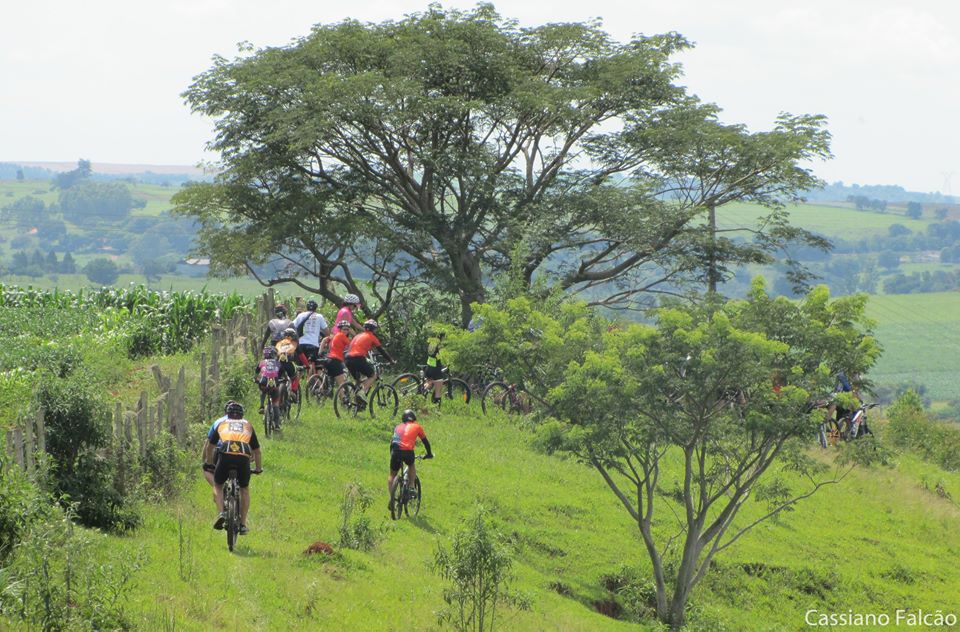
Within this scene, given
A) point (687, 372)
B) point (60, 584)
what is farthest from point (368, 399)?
point (60, 584)

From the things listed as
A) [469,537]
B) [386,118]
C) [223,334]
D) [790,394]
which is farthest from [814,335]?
[386,118]

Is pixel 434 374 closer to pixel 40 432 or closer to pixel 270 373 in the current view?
pixel 270 373

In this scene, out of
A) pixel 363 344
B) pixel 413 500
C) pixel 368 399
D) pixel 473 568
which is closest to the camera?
pixel 473 568

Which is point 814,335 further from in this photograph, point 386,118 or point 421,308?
point 421,308

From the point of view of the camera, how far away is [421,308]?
36719 mm

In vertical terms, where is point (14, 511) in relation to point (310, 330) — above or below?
below

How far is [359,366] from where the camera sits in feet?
76.4

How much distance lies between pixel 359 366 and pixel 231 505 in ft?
30.4

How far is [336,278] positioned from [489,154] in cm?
619

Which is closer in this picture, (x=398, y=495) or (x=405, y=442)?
(x=405, y=442)

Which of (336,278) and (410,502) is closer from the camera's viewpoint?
(410,502)

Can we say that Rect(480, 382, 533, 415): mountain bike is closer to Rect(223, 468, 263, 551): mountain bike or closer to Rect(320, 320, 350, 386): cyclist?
Rect(320, 320, 350, 386): cyclist

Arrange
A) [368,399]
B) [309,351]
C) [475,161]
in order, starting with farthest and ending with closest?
1. [475,161]
2. [368,399]
3. [309,351]

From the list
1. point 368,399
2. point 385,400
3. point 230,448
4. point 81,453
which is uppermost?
point 230,448
